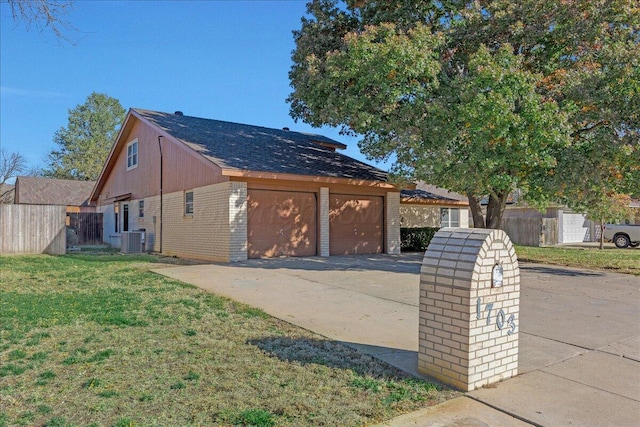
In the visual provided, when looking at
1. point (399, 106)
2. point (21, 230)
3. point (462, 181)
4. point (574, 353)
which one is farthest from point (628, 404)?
point (21, 230)

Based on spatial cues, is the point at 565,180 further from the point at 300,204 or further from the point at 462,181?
the point at 300,204

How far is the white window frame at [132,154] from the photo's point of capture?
20297 mm

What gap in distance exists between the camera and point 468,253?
400 centimetres

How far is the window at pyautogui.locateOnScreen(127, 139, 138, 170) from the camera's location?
2031 cm

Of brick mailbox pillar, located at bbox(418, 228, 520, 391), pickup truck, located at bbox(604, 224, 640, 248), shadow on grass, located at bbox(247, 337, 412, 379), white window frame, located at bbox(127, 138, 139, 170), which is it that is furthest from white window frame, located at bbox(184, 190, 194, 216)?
pickup truck, located at bbox(604, 224, 640, 248)

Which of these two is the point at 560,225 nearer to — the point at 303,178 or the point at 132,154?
the point at 303,178

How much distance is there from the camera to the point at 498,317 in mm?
4090

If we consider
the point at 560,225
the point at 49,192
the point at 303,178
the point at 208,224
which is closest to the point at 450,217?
the point at 560,225

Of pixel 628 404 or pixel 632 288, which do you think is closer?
pixel 628 404

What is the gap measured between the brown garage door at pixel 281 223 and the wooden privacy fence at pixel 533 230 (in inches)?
539

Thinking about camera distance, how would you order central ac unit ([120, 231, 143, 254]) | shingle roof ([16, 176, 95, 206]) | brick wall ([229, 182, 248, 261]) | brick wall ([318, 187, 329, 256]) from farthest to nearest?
shingle roof ([16, 176, 95, 206])
central ac unit ([120, 231, 143, 254])
brick wall ([318, 187, 329, 256])
brick wall ([229, 182, 248, 261])

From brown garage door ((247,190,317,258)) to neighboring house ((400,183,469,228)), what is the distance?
5712mm

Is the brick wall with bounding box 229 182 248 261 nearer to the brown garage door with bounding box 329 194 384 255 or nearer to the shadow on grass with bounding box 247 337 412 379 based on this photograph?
the brown garage door with bounding box 329 194 384 255

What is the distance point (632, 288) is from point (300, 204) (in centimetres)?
939
